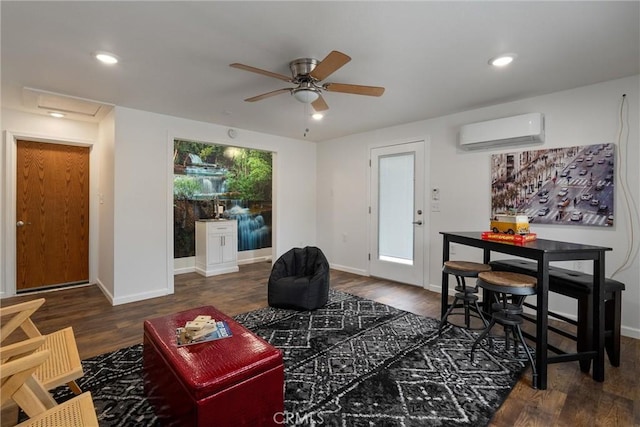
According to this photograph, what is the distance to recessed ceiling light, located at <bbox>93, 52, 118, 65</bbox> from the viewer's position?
7.89 ft

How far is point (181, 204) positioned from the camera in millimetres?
5555

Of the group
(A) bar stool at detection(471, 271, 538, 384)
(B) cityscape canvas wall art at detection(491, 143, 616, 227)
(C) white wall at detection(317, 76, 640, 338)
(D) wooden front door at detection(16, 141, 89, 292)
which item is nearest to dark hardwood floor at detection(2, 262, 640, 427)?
(A) bar stool at detection(471, 271, 538, 384)

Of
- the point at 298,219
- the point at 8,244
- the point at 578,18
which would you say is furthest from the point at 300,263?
the point at 8,244

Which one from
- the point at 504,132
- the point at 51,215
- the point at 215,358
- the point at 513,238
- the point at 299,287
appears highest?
the point at 504,132

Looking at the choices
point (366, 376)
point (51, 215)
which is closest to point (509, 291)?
point (366, 376)

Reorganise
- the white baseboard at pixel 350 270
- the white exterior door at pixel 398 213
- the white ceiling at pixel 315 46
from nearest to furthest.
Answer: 1. the white ceiling at pixel 315 46
2. the white exterior door at pixel 398 213
3. the white baseboard at pixel 350 270

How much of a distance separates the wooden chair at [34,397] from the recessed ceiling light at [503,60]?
128 inches

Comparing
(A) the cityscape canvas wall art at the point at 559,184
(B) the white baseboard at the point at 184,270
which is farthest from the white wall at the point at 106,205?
(A) the cityscape canvas wall art at the point at 559,184

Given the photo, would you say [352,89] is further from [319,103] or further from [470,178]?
[470,178]

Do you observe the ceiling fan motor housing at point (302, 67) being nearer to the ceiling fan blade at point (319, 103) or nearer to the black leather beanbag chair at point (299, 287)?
the ceiling fan blade at point (319, 103)

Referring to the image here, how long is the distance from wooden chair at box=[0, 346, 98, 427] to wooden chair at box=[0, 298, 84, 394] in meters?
0.14

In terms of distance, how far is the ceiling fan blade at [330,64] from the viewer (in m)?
1.94

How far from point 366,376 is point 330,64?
2147mm

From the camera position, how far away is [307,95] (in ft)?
8.60
